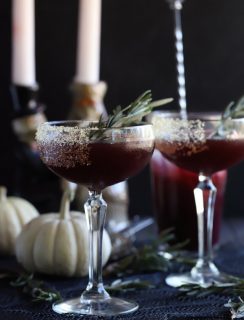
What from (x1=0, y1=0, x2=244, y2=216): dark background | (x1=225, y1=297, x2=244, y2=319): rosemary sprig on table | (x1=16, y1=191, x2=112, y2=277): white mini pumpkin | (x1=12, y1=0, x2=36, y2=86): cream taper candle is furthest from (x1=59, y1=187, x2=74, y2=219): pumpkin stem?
(x1=0, y1=0, x2=244, y2=216): dark background

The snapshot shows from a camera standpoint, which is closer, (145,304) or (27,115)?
(145,304)

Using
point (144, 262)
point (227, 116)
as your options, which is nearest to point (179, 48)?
point (227, 116)

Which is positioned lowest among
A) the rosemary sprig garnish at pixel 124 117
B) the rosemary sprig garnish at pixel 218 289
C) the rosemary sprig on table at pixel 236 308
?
the rosemary sprig on table at pixel 236 308

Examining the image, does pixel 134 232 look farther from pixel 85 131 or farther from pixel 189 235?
pixel 85 131

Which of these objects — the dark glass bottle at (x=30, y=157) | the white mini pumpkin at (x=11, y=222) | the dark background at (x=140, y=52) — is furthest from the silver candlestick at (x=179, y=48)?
the white mini pumpkin at (x=11, y=222)

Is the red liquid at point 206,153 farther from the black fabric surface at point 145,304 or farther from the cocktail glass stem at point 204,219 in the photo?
the black fabric surface at point 145,304

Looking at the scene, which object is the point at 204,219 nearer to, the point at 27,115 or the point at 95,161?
the point at 95,161

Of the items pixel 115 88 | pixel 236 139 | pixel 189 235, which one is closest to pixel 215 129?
pixel 236 139
